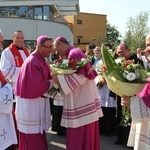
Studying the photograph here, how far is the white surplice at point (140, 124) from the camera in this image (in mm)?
3026

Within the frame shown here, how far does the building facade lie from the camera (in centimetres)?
2303

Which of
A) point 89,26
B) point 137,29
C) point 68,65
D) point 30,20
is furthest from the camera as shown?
point 89,26

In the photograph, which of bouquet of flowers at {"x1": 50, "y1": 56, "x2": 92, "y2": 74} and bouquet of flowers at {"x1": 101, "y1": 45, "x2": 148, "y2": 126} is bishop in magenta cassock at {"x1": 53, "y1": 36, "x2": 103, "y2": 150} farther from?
bouquet of flowers at {"x1": 101, "y1": 45, "x2": 148, "y2": 126}

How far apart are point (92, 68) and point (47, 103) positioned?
104 cm

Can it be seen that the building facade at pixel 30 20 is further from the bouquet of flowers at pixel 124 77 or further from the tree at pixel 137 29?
the bouquet of flowers at pixel 124 77

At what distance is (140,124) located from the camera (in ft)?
10.6

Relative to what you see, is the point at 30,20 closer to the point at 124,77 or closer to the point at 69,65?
the point at 69,65

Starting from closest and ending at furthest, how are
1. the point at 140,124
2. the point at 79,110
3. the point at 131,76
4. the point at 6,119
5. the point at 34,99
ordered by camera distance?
the point at 131,76 < the point at 140,124 < the point at 6,119 < the point at 79,110 < the point at 34,99

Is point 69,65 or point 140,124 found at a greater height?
point 69,65

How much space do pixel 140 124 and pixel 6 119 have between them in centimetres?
171

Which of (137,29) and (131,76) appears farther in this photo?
(137,29)

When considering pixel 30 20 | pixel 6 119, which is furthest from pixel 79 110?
pixel 30 20

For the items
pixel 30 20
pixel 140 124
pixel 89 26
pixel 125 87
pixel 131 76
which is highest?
pixel 89 26

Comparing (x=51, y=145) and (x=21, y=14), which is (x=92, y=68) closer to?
(x=51, y=145)
